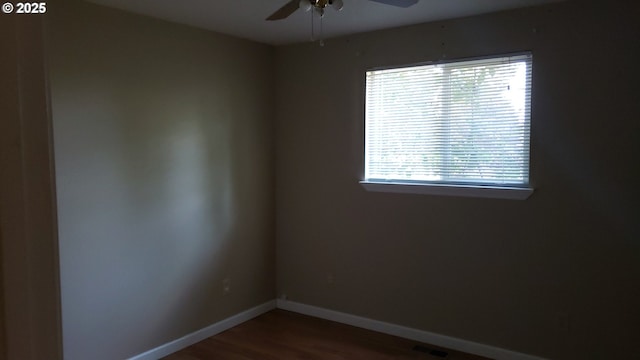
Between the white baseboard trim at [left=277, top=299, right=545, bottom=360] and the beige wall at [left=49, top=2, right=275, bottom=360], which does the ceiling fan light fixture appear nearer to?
the beige wall at [left=49, top=2, right=275, bottom=360]

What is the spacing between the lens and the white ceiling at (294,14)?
3037mm

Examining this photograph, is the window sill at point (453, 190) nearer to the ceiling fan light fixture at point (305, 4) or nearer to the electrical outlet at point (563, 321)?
the electrical outlet at point (563, 321)

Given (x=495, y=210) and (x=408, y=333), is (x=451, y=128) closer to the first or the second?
(x=495, y=210)

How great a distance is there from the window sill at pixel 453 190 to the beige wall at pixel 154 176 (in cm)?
116

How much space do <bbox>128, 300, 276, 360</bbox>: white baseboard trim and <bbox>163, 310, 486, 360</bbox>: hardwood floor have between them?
0.16 feet

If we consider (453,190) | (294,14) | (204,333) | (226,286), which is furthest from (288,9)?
(204,333)

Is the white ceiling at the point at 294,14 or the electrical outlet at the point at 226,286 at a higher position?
the white ceiling at the point at 294,14

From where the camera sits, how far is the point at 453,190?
3531 mm

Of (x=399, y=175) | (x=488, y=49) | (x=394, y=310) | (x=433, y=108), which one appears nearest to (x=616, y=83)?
(x=488, y=49)

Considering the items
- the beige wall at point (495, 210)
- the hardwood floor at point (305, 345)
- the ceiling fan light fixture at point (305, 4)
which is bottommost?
the hardwood floor at point (305, 345)

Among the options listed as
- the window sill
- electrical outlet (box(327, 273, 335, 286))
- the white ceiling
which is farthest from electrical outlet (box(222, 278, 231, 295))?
the white ceiling

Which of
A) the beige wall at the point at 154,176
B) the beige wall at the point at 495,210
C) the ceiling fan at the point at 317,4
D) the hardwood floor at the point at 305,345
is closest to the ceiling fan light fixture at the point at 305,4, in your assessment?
the ceiling fan at the point at 317,4

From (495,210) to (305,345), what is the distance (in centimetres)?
176

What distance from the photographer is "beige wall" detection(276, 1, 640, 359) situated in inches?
118
